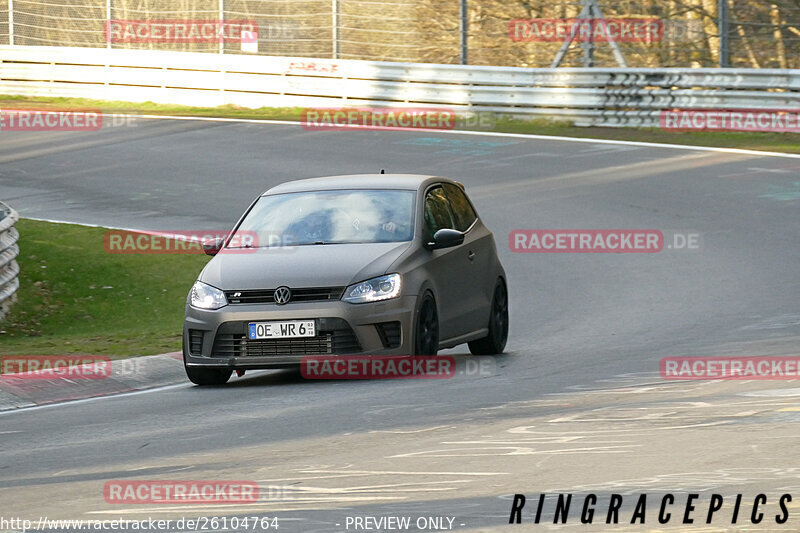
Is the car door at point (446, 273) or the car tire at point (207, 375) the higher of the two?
the car door at point (446, 273)

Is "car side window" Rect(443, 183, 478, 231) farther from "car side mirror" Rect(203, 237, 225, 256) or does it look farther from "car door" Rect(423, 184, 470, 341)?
"car side mirror" Rect(203, 237, 225, 256)

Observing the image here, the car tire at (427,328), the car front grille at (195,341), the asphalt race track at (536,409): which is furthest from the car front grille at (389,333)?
the car front grille at (195,341)

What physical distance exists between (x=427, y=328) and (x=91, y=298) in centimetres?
602

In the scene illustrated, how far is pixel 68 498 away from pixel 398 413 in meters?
2.81

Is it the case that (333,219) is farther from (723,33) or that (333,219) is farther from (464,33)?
(464,33)

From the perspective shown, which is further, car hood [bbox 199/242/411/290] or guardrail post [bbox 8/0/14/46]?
guardrail post [bbox 8/0/14/46]

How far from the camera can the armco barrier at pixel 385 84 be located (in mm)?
28156

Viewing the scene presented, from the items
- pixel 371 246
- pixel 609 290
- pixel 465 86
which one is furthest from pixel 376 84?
pixel 371 246

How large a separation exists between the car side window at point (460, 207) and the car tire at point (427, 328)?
1350 millimetres

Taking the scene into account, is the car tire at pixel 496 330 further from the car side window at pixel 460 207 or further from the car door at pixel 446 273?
the car side window at pixel 460 207

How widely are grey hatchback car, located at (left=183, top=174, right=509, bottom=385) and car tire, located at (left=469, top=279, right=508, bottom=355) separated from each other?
0.01 meters

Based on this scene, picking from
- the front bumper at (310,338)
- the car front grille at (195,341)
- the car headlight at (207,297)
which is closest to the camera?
the front bumper at (310,338)

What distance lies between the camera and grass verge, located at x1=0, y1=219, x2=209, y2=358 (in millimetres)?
14438

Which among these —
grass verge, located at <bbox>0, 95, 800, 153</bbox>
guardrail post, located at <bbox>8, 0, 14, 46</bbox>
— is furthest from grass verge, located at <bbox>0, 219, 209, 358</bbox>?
guardrail post, located at <bbox>8, 0, 14, 46</bbox>
